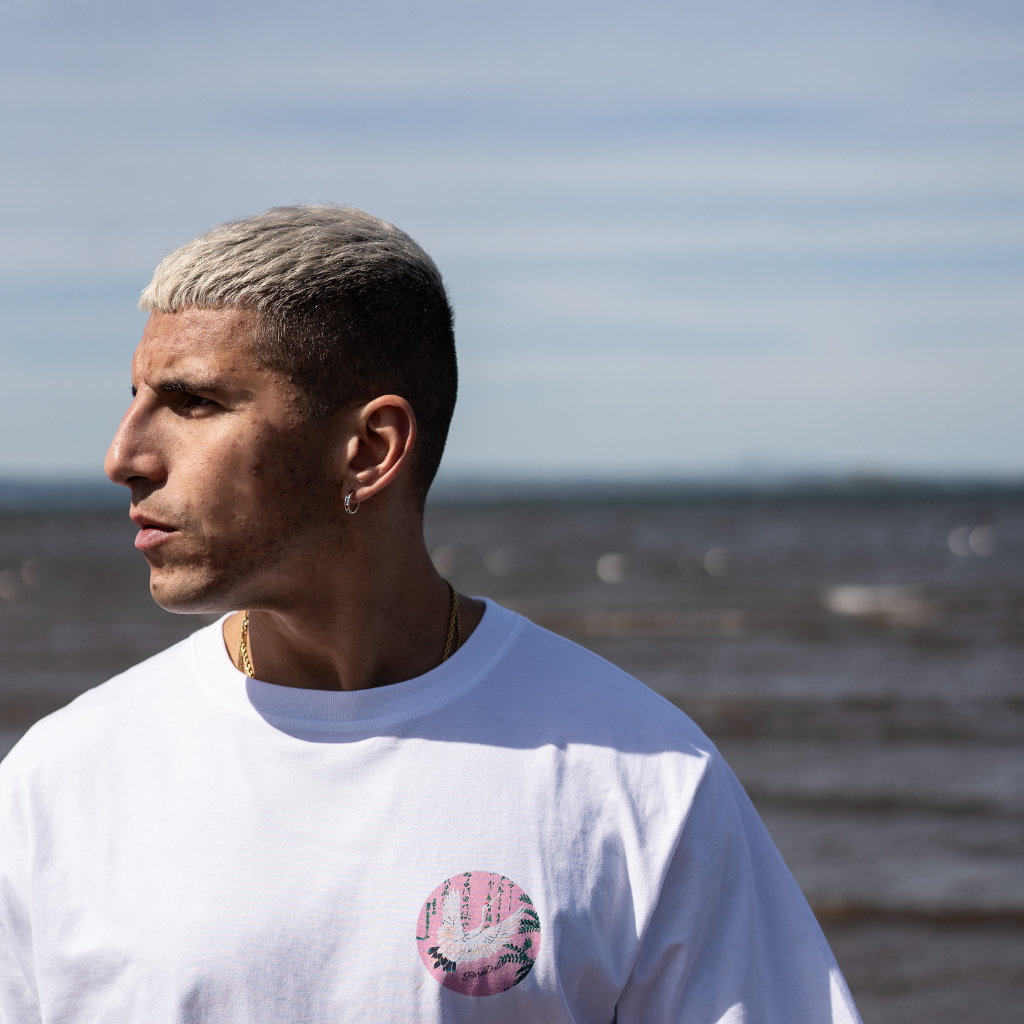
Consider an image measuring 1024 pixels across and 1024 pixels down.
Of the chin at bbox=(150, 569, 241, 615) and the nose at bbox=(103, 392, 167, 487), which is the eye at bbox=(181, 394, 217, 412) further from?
the chin at bbox=(150, 569, 241, 615)

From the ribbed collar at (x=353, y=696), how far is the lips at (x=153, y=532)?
0.27m

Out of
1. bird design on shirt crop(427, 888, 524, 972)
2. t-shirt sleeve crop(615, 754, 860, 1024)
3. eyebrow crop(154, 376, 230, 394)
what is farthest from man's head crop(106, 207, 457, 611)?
t-shirt sleeve crop(615, 754, 860, 1024)

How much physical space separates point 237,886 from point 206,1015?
180 millimetres

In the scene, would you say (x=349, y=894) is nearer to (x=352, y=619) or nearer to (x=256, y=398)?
(x=352, y=619)

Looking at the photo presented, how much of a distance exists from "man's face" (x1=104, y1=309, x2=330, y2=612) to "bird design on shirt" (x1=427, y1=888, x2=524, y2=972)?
1.89 ft

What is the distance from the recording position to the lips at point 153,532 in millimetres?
1806

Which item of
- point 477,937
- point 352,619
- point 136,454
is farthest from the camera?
point 352,619

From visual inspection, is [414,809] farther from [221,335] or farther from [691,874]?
[221,335]

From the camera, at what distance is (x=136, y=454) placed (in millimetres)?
1811

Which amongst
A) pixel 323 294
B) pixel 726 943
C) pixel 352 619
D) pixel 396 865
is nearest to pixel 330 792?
pixel 396 865

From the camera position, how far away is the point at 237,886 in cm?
175

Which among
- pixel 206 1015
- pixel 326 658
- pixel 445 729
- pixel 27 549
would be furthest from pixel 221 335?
pixel 27 549

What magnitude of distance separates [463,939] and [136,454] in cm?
88

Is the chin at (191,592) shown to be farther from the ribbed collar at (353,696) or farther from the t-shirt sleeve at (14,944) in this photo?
the t-shirt sleeve at (14,944)
